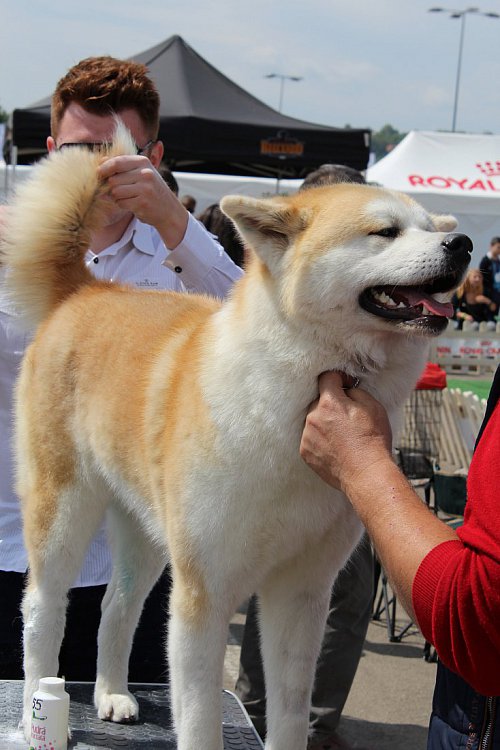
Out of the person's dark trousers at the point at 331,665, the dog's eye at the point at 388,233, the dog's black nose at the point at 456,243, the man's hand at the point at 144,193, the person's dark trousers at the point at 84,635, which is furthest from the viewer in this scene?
the person's dark trousers at the point at 331,665

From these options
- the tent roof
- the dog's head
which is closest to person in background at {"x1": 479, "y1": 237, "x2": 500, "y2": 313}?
the tent roof

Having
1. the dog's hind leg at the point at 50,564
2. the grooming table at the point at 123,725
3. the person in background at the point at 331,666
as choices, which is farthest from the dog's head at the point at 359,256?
the person in background at the point at 331,666

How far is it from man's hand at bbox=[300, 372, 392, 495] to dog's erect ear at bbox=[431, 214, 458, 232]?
0.49m

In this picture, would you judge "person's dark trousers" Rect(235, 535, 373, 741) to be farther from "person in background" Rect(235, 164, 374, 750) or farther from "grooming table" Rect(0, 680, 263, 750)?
"grooming table" Rect(0, 680, 263, 750)

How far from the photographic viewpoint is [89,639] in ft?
9.87

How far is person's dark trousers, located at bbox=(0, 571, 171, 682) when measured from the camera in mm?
2934

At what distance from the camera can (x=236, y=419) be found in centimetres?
193

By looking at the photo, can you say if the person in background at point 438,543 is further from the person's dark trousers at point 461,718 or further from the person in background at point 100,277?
the person in background at point 100,277

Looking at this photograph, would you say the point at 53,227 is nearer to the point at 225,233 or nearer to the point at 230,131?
the point at 225,233

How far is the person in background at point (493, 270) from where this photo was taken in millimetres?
17625

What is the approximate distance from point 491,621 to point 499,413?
327 millimetres

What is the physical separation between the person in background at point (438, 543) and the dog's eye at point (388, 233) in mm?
310

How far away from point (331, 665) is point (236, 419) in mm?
2389

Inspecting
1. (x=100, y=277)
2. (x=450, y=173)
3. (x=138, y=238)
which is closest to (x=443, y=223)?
(x=138, y=238)
